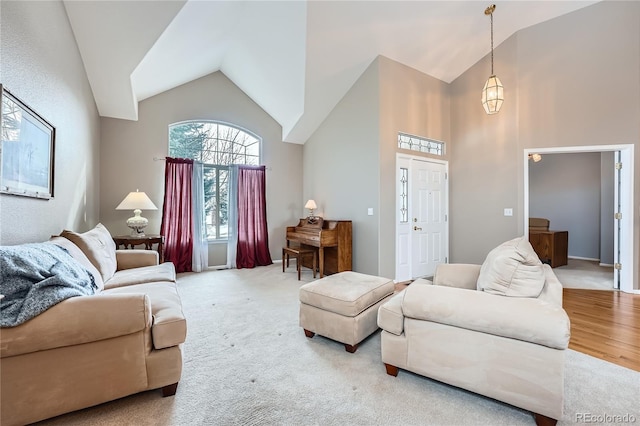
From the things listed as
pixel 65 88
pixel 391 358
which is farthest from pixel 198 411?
pixel 65 88

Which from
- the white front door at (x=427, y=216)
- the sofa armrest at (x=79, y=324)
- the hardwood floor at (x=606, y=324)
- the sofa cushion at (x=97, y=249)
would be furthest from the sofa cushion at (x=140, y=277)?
the white front door at (x=427, y=216)

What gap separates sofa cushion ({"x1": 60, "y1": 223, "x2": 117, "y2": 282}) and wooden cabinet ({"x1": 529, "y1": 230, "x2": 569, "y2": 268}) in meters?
6.88

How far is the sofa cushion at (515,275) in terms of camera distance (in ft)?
5.27

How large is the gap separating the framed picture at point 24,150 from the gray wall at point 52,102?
0.08 meters

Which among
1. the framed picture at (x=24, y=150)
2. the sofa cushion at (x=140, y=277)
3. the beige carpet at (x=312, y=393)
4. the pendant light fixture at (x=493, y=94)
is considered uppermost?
the pendant light fixture at (x=493, y=94)

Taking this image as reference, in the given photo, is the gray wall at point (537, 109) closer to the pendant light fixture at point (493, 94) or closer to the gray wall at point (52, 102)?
the pendant light fixture at point (493, 94)

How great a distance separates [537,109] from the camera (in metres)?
4.29

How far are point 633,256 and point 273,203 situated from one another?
5770mm

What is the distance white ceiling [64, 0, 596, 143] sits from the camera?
3.16 m

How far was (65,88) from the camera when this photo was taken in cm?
288

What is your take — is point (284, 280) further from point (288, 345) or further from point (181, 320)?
point (181, 320)

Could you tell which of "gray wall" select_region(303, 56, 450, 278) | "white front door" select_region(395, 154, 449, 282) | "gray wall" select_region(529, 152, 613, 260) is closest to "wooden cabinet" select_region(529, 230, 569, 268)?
"gray wall" select_region(529, 152, 613, 260)

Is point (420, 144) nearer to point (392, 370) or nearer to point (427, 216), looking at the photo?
point (427, 216)

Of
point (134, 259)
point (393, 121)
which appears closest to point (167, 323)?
point (134, 259)
